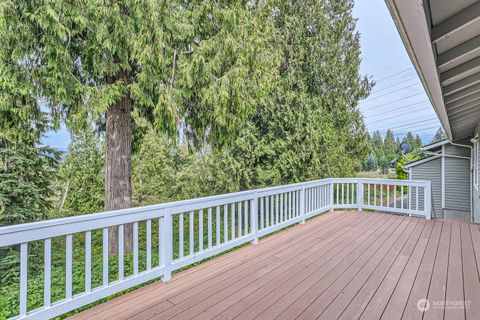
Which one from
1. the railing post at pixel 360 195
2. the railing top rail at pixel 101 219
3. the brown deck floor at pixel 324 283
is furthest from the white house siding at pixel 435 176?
the railing top rail at pixel 101 219

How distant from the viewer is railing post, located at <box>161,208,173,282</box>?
9.05 ft

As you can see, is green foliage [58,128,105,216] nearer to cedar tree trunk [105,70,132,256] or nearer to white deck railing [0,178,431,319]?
cedar tree trunk [105,70,132,256]

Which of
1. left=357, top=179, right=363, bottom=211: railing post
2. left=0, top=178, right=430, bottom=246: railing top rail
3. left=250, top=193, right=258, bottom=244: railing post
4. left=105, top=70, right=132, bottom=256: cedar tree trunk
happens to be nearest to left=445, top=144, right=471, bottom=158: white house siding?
left=357, top=179, right=363, bottom=211: railing post

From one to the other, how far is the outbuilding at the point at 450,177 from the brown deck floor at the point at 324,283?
642cm

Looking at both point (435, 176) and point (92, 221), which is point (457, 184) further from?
point (92, 221)

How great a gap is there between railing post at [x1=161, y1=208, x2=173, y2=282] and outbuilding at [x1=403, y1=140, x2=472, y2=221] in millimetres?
9298

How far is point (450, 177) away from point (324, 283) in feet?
31.3

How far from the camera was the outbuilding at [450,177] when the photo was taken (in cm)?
918

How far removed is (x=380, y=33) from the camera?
16.3 metres

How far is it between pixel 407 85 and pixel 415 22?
30.2 m

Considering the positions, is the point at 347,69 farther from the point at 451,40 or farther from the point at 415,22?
the point at 415,22

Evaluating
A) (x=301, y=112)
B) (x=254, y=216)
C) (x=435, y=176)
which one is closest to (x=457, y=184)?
(x=435, y=176)

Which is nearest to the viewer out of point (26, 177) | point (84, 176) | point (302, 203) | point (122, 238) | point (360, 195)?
point (122, 238)

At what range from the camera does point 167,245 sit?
9.20ft
